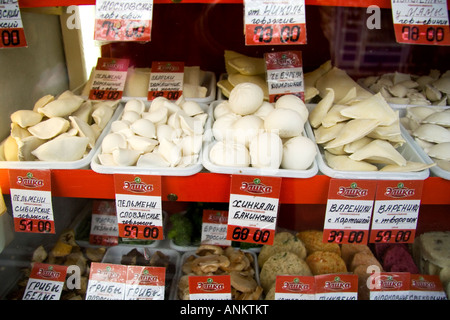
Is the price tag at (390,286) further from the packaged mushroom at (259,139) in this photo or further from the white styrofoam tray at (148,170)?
the white styrofoam tray at (148,170)

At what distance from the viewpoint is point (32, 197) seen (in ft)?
3.30

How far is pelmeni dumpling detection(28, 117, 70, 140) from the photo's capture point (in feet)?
3.59

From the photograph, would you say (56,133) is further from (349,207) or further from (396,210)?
(396,210)

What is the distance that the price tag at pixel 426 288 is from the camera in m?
1.18

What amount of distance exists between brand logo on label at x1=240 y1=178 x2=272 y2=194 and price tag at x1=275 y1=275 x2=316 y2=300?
0.33m

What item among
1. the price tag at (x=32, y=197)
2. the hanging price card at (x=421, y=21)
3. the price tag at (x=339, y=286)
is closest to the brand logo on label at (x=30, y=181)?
the price tag at (x=32, y=197)

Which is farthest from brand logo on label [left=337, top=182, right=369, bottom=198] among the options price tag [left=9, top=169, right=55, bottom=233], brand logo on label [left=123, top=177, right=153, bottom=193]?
price tag [left=9, top=169, right=55, bottom=233]

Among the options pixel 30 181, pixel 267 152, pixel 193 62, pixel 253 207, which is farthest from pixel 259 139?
pixel 193 62

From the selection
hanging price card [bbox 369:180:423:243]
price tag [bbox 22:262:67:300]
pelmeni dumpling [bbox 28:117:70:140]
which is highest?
pelmeni dumpling [bbox 28:117:70:140]

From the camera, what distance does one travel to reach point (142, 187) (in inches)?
38.5

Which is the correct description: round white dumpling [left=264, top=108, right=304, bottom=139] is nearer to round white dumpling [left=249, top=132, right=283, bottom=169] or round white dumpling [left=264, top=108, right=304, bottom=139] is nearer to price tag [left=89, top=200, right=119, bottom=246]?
round white dumpling [left=249, top=132, right=283, bottom=169]

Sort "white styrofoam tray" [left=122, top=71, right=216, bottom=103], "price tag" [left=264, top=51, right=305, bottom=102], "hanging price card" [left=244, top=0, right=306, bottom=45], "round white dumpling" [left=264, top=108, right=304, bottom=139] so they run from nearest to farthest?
"hanging price card" [left=244, top=0, right=306, bottom=45]
"round white dumpling" [left=264, top=108, right=304, bottom=139]
"price tag" [left=264, top=51, right=305, bottom=102]
"white styrofoam tray" [left=122, top=71, right=216, bottom=103]

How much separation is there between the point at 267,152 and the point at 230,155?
93 millimetres

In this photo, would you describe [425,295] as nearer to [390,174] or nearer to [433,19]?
[390,174]
